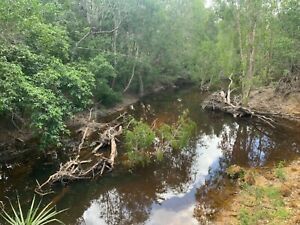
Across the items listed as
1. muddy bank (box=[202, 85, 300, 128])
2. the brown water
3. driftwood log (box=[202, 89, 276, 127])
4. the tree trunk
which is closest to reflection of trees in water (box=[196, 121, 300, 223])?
the brown water

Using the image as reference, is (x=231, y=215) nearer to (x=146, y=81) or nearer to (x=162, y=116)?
(x=162, y=116)

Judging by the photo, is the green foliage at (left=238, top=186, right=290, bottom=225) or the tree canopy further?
the tree canopy

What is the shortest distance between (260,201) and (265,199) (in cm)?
31

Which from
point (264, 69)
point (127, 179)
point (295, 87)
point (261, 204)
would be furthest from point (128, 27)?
point (261, 204)

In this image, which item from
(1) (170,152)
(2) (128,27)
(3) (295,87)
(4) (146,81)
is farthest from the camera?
(4) (146,81)

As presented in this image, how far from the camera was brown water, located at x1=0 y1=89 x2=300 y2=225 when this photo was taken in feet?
45.8

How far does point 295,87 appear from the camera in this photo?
3462cm

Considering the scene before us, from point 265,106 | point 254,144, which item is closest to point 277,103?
point 265,106

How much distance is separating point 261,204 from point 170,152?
310 inches

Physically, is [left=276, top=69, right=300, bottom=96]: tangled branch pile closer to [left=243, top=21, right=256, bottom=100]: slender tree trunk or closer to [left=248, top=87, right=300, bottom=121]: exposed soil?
[left=248, top=87, right=300, bottom=121]: exposed soil

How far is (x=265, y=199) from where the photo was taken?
1405cm

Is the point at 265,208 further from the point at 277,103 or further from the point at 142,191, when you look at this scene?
the point at 277,103

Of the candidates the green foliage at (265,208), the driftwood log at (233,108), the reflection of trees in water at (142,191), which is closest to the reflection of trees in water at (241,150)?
the driftwood log at (233,108)

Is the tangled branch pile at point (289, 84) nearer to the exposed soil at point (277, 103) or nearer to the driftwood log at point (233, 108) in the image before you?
the exposed soil at point (277, 103)
